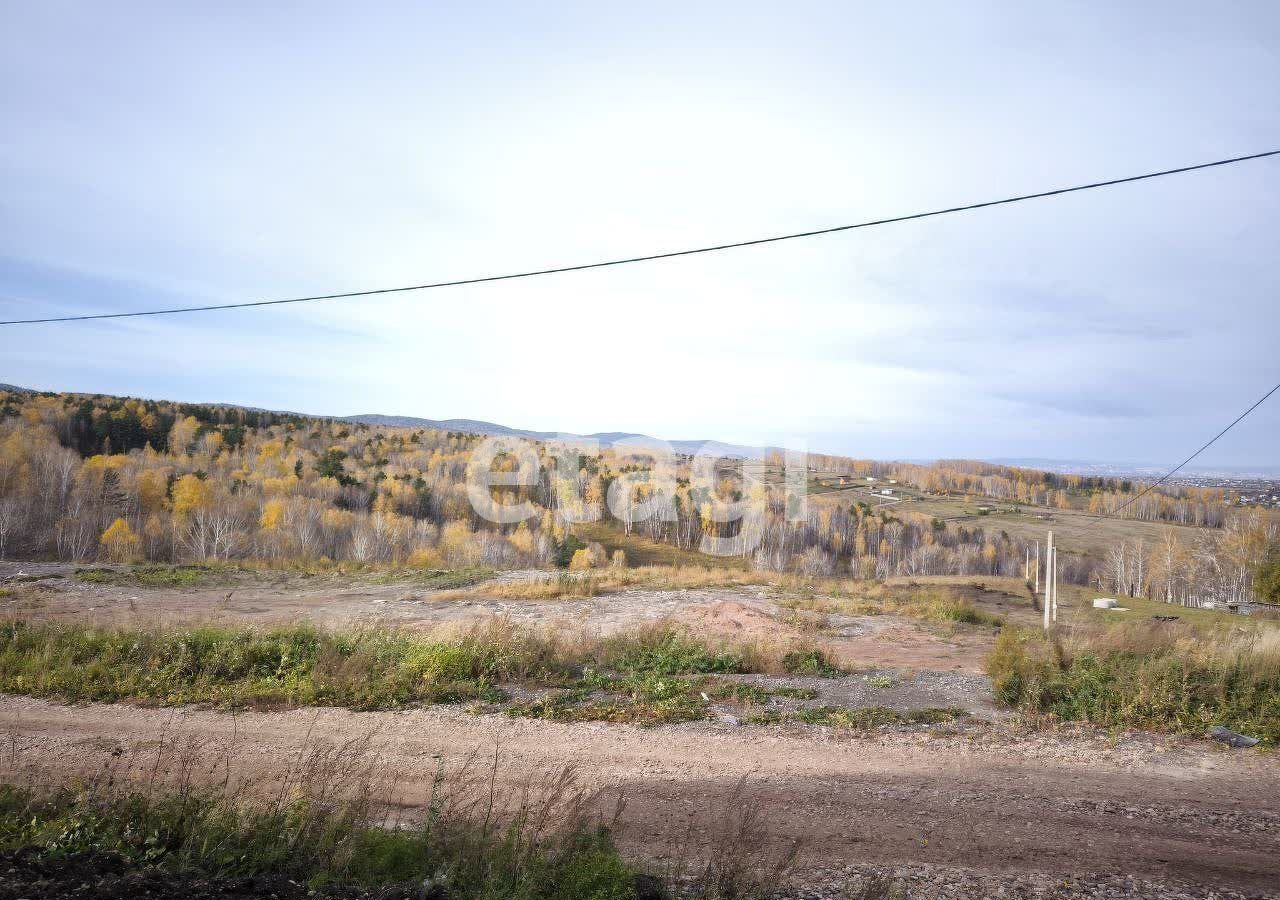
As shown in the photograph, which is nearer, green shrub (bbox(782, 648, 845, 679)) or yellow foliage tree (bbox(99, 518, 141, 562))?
green shrub (bbox(782, 648, 845, 679))

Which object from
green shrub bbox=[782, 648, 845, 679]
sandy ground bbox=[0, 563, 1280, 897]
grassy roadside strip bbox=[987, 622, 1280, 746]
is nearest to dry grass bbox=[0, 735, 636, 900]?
sandy ground bbox=[0, 563, 1280, 897]

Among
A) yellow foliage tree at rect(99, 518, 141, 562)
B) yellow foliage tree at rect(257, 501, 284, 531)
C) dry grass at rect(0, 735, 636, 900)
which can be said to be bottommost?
yellow foliage tree at rect(99, 518, 141, 562)

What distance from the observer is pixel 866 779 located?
21.4 feet

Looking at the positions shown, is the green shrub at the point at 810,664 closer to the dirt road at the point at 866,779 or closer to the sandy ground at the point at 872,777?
the sandy ground at the point at 872,777

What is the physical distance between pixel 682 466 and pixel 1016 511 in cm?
5227

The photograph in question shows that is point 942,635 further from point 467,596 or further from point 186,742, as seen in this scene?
point 186,742

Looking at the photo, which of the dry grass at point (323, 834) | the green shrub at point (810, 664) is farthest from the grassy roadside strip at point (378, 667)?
the dry grass at point (323, 834)

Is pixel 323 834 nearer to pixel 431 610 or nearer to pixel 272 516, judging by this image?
pixel 431 610

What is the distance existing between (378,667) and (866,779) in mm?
6881

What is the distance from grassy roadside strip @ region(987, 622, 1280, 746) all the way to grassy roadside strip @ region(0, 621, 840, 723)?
297 centimetres

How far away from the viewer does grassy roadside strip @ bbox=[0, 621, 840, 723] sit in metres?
8.44

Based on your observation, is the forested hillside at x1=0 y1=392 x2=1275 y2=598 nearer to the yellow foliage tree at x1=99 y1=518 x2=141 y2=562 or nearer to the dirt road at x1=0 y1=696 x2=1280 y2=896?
the yellow foliage tree at x1=99 y1=518 x2=141 y2=562

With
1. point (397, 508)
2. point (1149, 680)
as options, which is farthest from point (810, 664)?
point (397, 508)

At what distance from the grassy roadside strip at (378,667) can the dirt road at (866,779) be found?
478mm
